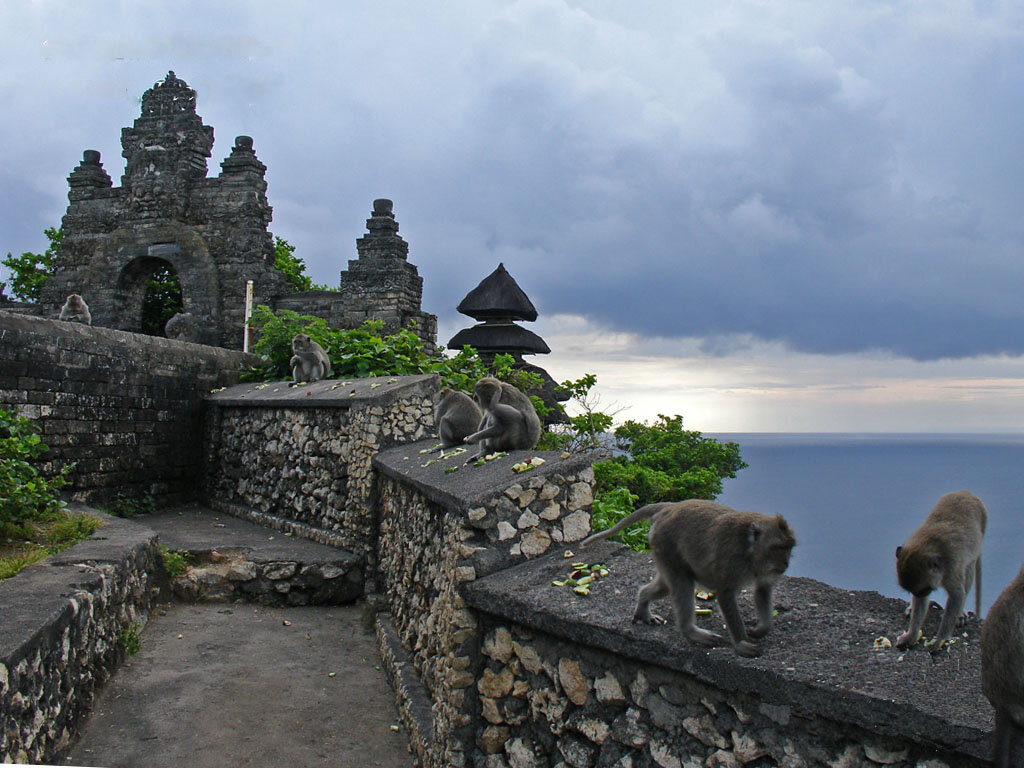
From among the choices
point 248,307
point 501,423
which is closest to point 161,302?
point 248,307

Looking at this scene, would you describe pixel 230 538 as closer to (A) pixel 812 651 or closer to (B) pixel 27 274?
(A) pixel 812 651

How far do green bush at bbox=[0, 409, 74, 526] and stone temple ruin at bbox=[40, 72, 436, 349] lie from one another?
9987 mm

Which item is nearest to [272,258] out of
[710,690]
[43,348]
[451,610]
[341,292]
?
[341,292]

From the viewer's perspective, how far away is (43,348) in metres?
9.59

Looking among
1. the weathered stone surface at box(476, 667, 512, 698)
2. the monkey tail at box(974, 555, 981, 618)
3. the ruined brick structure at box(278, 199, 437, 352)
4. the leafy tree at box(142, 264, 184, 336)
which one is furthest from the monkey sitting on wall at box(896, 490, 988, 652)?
the leafy tree at box(142, 264, 184, 336)

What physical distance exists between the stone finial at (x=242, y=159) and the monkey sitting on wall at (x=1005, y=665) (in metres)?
18.4

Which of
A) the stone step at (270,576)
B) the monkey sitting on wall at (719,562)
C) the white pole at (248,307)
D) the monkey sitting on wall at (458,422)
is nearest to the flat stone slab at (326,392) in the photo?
the monkey sitting on wall at (458,422)

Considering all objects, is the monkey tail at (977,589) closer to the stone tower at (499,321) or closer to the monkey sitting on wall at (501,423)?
the monkey sitting on wall at (501,423)

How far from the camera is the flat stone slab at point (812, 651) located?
2.29 m

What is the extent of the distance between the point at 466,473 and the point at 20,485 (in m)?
4.00

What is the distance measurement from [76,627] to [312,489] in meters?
4.59

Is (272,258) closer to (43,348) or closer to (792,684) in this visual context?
(43,348)

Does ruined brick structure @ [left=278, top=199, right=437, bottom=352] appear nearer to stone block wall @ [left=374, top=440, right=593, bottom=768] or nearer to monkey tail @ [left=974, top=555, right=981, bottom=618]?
stone block wall @ [left=374, top=440, right=593, bottom=768]

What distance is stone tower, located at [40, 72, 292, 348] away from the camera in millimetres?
18156
